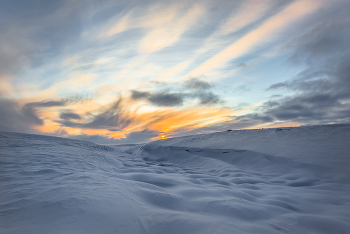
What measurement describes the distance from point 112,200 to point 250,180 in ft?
8.65

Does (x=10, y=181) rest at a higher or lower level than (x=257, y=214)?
higher

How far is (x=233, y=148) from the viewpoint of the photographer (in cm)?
546

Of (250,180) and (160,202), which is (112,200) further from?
(250,180)

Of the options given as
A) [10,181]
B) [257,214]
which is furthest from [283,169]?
[10,181]

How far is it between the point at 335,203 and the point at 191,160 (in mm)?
4075

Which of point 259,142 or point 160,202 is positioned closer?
point 160,202

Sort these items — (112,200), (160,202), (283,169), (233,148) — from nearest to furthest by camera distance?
1. (112,200)
2. (160,202)
3. (283,169)
4. (233,148)

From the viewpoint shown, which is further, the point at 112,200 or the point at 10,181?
the point at 10,181

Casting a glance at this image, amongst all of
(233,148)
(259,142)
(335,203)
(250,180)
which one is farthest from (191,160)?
(335,203)

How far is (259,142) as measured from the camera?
563 cm

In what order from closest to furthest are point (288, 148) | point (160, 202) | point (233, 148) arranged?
point (160, 202) < point (288, 148) < point (233, 148)

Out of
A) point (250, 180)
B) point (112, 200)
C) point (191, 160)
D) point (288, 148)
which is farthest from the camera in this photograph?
point (191, 160)

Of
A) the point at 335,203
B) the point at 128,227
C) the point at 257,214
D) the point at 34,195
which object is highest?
the point at 34,195

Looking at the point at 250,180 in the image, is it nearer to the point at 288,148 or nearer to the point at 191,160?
the point at 288,148
